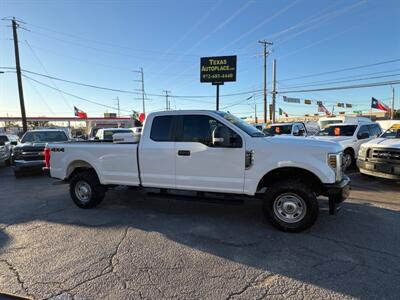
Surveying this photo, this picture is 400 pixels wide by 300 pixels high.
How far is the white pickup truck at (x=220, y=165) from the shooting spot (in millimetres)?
4582

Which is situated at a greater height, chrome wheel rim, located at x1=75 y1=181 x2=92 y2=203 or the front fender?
the front fender

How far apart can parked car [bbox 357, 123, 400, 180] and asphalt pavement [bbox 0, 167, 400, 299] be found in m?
1.46

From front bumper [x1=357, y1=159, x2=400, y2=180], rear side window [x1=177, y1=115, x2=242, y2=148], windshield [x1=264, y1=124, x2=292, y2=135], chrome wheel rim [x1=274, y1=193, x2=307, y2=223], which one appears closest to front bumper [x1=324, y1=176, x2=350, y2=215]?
chrome wheel rim [x1=274, y1=193, x2=307, y2=223]

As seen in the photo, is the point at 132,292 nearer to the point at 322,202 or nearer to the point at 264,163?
the point at 264,163

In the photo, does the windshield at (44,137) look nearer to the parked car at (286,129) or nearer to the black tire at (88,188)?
the black tire at (88,188)

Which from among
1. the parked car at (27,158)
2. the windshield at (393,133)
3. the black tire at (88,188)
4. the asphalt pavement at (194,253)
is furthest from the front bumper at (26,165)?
the windshield at (393,133)

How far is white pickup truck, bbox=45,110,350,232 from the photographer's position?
458 cm

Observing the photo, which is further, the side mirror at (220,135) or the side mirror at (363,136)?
the side mirror at (363,136)

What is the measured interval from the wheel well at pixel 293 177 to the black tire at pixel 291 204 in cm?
18

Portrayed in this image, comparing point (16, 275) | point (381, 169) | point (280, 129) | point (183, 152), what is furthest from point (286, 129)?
point (16, 275)

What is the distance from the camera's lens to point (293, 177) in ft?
15.9

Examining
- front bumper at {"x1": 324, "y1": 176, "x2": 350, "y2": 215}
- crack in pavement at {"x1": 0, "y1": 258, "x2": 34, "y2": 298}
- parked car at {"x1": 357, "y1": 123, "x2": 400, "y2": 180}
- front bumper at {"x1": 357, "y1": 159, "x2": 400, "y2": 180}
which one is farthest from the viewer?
parked car at {"x1": 357, "y1": 123, "x2": 400, "y2": 180}

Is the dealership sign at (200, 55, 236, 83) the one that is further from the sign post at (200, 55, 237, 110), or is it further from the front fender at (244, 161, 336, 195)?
the front fender at (244, 161, 336, 195)

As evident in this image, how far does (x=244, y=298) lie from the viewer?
2975 millimetres
